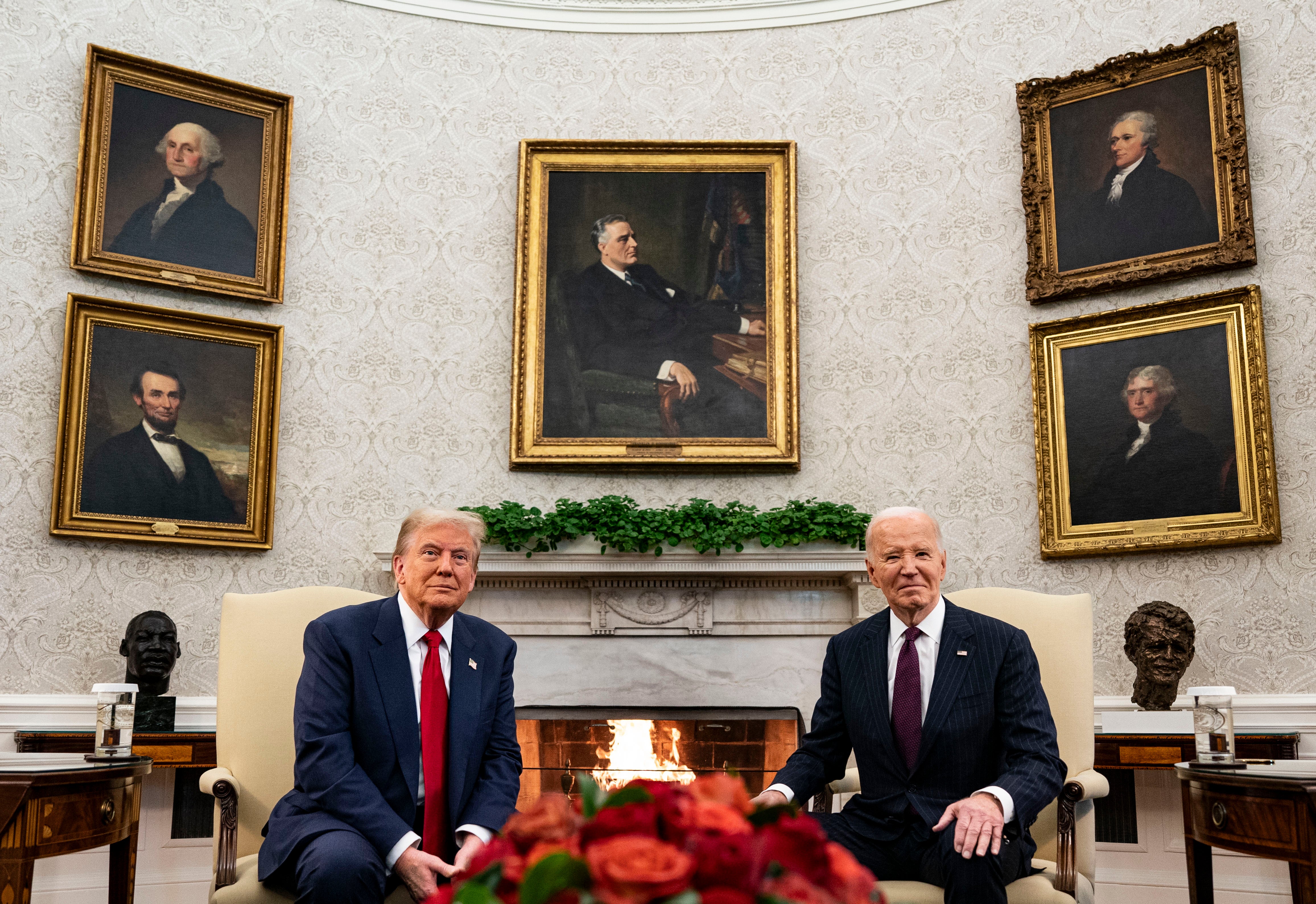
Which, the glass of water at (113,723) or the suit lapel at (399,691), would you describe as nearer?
the suit lapel at (399,691)

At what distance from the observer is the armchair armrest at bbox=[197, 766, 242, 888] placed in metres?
3.00

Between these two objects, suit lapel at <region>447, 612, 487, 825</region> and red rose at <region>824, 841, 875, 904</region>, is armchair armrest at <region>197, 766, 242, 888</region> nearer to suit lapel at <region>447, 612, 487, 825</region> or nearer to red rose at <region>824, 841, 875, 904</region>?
suit lapel at <region>447, 612, 487, 825</region>

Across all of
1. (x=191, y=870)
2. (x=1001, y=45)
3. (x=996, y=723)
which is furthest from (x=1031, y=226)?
(x=191, y=870)

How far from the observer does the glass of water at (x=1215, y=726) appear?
3.32 meters

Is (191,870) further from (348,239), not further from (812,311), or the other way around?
(812,311)

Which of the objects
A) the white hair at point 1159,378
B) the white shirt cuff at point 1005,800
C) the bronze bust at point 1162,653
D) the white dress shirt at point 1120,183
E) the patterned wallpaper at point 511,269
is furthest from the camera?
the white dress shirt at point 1120,183

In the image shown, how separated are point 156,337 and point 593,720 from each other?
3.03m

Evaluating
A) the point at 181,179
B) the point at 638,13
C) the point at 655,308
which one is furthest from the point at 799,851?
the point at 638,13

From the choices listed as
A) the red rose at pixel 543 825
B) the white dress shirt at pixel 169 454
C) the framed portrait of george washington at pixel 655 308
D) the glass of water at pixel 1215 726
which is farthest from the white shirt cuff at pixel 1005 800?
the white dress shirt at pixel 169 454

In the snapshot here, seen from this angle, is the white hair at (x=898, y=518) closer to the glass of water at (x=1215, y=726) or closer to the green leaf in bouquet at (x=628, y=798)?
the glass of water at (x=1215, y=726)

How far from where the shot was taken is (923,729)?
9.80 feet

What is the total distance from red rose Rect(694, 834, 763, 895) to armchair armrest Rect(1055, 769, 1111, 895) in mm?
2077

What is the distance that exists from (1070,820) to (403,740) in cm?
190

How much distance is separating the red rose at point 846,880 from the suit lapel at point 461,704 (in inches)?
74.9
